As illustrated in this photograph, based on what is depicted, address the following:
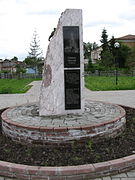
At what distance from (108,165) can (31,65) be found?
34.2 m

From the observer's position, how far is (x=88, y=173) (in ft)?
11.1

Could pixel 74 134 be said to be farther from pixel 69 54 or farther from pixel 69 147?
pixel 69 54

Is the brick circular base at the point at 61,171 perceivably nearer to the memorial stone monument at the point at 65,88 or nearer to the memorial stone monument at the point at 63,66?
the memorial stone monument at the point at 65,88

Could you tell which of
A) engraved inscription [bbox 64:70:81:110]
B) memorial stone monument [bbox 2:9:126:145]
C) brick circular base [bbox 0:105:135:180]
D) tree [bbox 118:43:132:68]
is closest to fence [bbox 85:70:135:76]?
tree [bbox 118:43:132:68]

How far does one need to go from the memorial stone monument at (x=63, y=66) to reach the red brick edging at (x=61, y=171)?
7.35 feet

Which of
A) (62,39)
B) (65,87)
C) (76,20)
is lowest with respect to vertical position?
(65,87)

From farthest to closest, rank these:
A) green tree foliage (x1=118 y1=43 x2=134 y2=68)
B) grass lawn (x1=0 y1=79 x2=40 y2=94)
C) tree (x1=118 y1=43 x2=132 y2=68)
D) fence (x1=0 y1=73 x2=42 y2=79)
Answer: tree (x1=118 y1=43 x2=132 y2=68) < green tree foliage (x1=118 y1=43 x2=134 y2=68) < fence (x1=0 y1=73 x2=42 y2=79) < grass lawn (x1=0 y1=79 x2=40 y2=94)

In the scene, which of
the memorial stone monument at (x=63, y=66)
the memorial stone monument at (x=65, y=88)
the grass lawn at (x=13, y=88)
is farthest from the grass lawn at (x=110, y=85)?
the memorial stone monument at (x=63, y=66)

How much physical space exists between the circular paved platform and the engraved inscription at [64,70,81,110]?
320 millimetres

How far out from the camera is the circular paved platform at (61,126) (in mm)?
4328

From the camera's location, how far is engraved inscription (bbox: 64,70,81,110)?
222 inches

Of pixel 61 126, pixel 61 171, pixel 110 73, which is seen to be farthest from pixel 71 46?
pixel 110 73

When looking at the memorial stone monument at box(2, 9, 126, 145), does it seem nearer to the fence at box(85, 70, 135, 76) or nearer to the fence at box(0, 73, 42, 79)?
the fence at box(85, 70, 135, 76)

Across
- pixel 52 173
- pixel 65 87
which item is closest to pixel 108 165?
pixel 52 173
